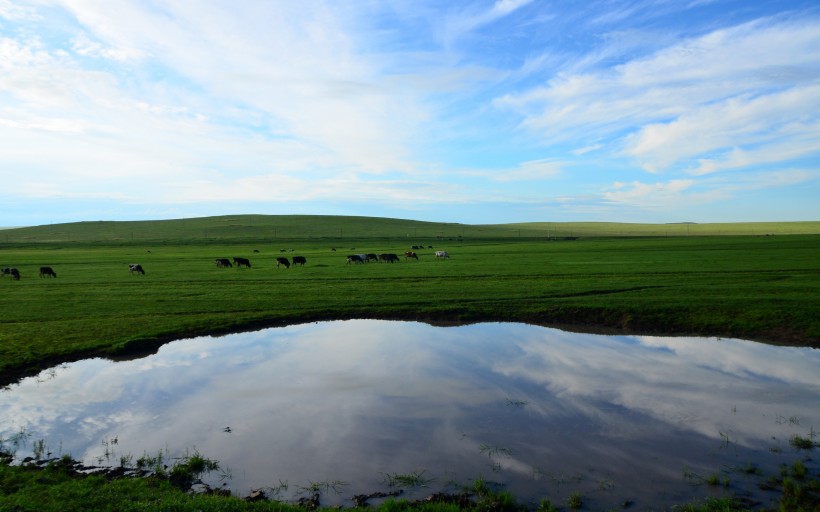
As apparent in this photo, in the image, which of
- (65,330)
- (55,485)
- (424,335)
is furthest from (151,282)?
(55,485)

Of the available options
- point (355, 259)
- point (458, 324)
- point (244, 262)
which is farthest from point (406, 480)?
point (244, 262)

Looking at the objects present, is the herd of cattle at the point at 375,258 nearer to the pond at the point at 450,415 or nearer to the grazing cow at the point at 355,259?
the grazing cow at the point at 355,259

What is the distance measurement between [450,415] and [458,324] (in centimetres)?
1204

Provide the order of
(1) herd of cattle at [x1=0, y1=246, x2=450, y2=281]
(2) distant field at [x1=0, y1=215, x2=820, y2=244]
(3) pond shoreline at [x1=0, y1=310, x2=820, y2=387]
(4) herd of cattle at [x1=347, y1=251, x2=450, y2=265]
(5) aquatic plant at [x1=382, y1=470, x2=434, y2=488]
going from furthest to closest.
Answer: (2) distant field at [x1=0, y1=215, x2=820, y2=244] < (4) herd of cattle at [x1=347, y1=251, x2=450, y2=265] < (1) herd of cattle at [x1=0, y1=246, x2=450, y2=281] < (3) pond shoreline at [x1=0, y1=310, x2=820, y2=387] < (5) aquatic plant at [x1=382, y1=470, x2=434, y2=488]

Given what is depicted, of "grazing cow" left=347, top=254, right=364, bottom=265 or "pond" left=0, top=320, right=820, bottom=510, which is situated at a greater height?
"grazing cow" left=347, top=254, right=364, bottom=265

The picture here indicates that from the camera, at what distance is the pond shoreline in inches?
700

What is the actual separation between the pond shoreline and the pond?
74 centimetres

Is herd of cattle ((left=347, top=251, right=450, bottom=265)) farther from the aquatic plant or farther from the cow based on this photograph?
the aquatic plant

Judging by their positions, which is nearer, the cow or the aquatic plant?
the aquatic plant

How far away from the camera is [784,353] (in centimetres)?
1789

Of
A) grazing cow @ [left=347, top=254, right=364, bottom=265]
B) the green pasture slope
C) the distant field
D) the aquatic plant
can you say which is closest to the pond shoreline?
A: the green pasture slope

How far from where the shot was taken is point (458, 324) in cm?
2420

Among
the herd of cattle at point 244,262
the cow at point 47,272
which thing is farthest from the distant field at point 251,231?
the cow at point 47,272

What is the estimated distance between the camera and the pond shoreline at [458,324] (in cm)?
1778
